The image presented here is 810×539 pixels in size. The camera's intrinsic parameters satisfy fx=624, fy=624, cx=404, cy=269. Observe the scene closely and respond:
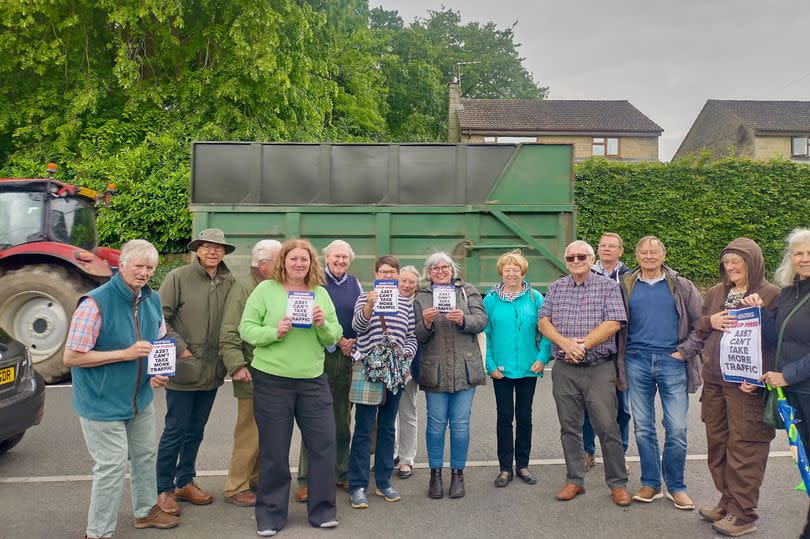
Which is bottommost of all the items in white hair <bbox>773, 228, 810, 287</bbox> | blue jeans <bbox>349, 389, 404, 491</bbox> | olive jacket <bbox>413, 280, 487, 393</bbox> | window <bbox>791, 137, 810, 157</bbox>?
blue jeans <bbox>349, 389, 404, 491</bbox>

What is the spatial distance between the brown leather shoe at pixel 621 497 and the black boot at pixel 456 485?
3.46 ft

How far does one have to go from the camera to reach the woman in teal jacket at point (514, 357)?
4668 mm

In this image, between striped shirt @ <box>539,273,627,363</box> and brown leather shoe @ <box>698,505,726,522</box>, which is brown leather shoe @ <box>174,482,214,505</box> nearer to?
striped shirt @ <box>539,273,627,363</box>

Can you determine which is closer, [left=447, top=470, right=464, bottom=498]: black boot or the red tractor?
[left=447, top=470, right=464, bottom=498]: black boot

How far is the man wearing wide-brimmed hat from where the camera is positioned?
416 centimetres

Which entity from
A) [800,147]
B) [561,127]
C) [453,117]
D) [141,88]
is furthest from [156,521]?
[800,147]

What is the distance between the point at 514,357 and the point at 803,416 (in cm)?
184

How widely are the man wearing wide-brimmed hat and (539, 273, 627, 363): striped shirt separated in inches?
94.3

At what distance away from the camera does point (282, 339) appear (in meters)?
3.82

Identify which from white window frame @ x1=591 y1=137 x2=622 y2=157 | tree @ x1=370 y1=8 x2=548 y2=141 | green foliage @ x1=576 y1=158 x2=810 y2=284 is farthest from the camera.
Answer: white window frame @ x1=591 y1=137 x2=622 y2=157

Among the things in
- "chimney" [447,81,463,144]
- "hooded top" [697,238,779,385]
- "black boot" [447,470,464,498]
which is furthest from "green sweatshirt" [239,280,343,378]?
"chimney" [447,81,463,144]

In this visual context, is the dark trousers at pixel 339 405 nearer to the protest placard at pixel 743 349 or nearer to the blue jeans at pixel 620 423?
the blue jeans at pixel 620 423

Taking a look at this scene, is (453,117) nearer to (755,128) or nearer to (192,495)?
(755,128)

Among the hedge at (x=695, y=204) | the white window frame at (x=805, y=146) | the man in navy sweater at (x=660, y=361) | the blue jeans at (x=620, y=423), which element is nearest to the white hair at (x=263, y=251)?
the man in navy sweater at (x=660, y=361)
